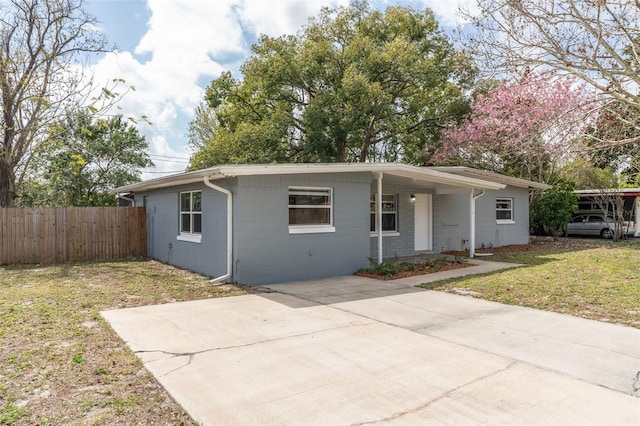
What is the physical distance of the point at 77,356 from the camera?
14.8 ft

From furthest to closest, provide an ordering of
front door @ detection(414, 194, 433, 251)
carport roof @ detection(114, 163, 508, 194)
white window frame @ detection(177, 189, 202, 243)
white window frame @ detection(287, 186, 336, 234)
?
front door @ detection(414, 194, 433, 251) < white window frame @ detection(177, 189, 202, 243) < white window frame @ detection(287, 186, 336, 234) < carport roof @ detection(114, 163, 508, 194)

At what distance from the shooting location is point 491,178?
15734mm

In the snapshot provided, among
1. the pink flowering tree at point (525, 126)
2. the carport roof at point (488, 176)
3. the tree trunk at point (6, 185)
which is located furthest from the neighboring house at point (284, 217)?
the tree trunk at point (6, 185)

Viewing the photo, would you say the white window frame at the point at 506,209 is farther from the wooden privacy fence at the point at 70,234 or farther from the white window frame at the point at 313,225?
the wooden privacy fence at the point at 70,234

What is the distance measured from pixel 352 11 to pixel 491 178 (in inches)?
449

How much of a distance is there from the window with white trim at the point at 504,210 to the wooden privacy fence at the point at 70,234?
43.8 ft

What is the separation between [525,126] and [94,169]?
75.1 ft

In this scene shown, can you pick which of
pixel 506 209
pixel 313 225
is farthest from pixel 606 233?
pixel 313 225

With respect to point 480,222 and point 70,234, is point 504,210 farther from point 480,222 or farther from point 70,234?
point 70,234

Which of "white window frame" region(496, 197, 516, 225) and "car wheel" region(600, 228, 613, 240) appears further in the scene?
"car wheel" region(600, 228, 613, 240)

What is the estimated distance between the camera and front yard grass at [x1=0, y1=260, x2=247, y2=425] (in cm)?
333

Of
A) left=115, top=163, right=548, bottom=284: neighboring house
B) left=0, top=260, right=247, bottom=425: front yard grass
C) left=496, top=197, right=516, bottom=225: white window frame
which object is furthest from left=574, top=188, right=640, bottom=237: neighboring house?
left=0, top=260, right=247, bottom=425: front yard grass

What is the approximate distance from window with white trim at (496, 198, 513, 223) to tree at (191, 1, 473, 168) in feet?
17.1

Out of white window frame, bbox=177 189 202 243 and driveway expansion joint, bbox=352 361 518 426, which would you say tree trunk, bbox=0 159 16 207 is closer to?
white window frame, bbox=177 189 202 243
